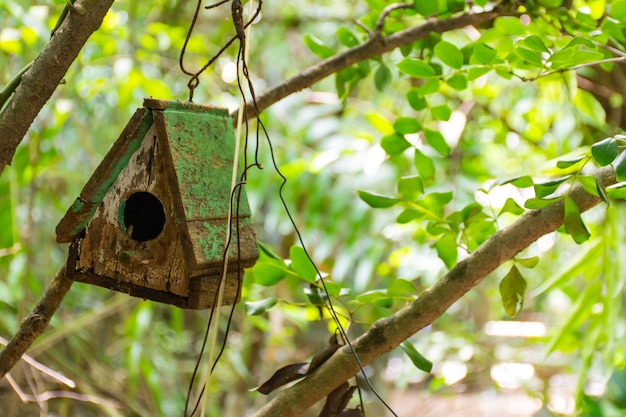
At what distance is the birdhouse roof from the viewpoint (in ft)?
2.00

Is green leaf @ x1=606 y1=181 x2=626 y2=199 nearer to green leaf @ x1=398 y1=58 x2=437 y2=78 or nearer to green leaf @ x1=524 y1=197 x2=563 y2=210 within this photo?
green leaf @ x1=524 y1=197 x2=563 y2=210

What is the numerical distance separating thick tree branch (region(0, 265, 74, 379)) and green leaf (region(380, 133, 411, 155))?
1.33 feet

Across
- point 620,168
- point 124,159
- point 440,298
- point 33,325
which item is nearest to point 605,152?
point 620,168

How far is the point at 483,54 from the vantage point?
695mm

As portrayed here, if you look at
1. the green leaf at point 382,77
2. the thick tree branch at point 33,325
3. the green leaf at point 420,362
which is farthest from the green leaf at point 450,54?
the thick tree branch at point 33,325

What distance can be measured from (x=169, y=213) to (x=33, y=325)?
0.19 meters

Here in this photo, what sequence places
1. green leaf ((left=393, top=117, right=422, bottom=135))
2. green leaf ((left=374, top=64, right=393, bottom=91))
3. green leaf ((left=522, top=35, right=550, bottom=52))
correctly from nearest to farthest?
green leaf ((left=522, top=35, right=550, bottom=52)) < green leaf ((left=393, top=117, right=422, bottom=135)) < green leaf ((left=374, top=64, right=393, bottom=91))

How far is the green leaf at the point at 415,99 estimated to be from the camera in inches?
32.3

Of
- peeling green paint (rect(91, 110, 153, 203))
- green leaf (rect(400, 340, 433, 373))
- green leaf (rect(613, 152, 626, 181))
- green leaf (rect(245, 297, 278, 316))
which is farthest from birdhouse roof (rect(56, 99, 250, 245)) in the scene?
green leaf (rect(613, 152, 626, 181))

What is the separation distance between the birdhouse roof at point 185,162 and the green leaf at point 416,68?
20 centimetres

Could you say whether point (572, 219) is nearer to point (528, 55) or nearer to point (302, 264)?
point (528, 55)

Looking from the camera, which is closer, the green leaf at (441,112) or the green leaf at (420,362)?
the green leaf at (420,362)

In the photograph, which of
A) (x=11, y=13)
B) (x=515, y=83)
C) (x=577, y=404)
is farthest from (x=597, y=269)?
(x=11, y=13)

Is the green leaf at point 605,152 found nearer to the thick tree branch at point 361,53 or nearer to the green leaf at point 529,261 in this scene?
the green leaf at point 529,261
